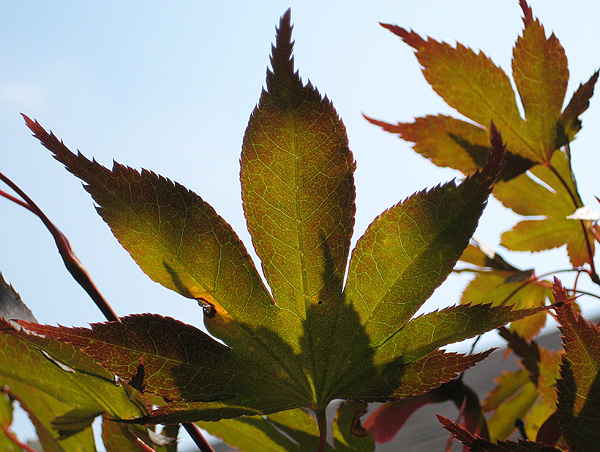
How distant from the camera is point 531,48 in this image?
0.68m

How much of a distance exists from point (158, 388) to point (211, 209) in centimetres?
11

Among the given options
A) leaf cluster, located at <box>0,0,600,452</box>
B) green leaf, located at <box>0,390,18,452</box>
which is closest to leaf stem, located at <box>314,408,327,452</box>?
leaf cluster, located at <box>0,0,600,452</box>

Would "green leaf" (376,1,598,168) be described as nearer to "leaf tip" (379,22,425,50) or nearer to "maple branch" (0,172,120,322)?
"leaf tip" (379,22,425,50)

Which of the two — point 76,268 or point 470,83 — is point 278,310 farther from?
point 470,83

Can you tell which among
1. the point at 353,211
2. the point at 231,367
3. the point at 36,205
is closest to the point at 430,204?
the point at 353,211

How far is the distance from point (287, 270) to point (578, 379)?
0.62 feet

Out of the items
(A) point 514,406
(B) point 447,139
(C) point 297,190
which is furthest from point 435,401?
(C) point 297,190

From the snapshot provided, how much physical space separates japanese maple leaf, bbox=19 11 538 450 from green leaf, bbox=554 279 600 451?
1.0 inches

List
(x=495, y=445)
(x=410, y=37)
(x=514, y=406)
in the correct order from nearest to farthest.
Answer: (x=495, y=445)
(x=410, y=37)
(x=514, y=406)

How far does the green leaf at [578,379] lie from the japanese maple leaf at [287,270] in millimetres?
24

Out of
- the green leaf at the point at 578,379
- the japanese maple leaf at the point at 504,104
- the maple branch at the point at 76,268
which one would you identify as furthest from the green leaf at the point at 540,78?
the maple branch at the point at 76,268

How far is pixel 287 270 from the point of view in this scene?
39cm

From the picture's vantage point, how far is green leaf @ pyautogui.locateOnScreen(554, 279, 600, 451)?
350 mm

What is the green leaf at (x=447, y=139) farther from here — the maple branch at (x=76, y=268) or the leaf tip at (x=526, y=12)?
the maple branch at (x=76, y=268)
